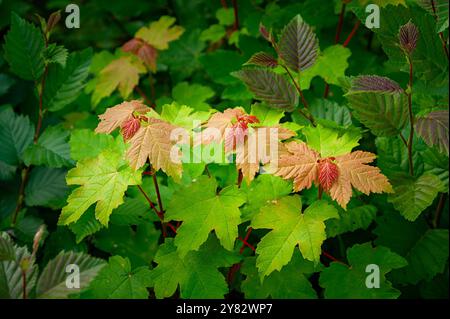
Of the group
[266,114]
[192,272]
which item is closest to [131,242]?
[192,272]

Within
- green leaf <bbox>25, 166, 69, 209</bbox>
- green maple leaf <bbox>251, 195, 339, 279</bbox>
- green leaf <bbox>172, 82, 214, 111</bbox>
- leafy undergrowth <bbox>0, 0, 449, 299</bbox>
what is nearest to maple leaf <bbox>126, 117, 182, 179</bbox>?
leafy undergrowth <bbox>0, 0, 449, 299</bbox>

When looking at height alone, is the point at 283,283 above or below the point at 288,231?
below

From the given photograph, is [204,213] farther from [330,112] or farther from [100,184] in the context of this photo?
[330,112]

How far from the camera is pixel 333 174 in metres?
1.17

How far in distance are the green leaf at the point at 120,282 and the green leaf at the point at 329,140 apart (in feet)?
1.77

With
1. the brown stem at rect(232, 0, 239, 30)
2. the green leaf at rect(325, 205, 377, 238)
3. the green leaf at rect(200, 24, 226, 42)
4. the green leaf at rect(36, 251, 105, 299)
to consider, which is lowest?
the green leaf at rect(325, 205, 377, 238)

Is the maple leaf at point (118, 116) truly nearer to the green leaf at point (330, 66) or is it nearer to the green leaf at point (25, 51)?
the green leaf at point (25, 51)

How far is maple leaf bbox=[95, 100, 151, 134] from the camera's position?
1220mm

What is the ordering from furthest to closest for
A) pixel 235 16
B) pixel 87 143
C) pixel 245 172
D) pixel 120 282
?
pixel 235 16
pixel 87 143
pixel 120 282
pixel 245 172

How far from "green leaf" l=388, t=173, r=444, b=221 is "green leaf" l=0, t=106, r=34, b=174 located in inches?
43.8

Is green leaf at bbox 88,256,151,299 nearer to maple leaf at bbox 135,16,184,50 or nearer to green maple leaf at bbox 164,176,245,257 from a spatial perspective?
green maple leaf at bbox 164,176,245,257

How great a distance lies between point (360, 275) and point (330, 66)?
66 centimetres
